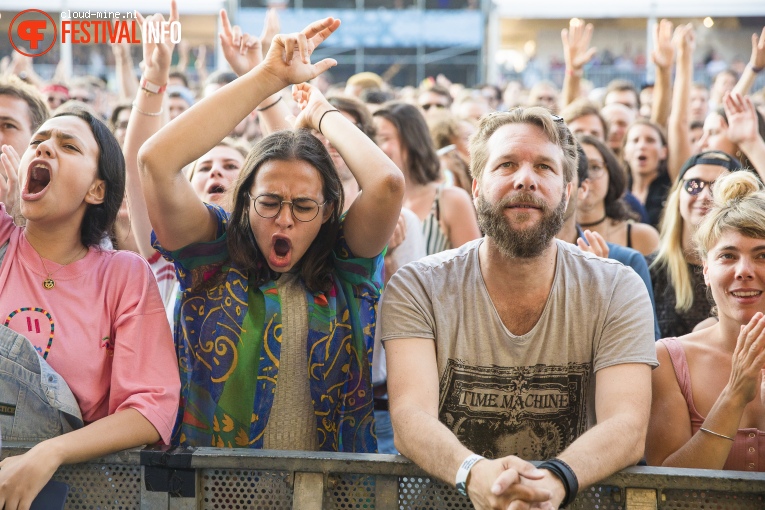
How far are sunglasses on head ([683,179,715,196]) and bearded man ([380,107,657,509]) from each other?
143 centimetres

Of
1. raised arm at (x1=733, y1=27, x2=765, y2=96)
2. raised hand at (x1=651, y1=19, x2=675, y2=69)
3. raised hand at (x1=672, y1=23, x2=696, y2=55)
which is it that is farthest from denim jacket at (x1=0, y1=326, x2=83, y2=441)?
raised hand at (x1=651, y1=19, x2=675, y2=69)

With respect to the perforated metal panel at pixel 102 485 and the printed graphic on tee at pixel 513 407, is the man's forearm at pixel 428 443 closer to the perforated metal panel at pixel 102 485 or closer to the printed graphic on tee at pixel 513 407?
the printed graphic on tee at pixel 513 407

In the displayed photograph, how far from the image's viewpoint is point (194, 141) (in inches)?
90.3

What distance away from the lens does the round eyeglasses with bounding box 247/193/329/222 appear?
2.45 meters

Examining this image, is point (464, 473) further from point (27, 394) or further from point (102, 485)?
point (27, 394)

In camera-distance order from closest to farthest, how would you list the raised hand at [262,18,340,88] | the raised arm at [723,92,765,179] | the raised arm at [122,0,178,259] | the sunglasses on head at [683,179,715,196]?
1. the raised hand at [262,18,340,88]
2. the raised arm at [122,0,178,259]
3. the sunglasses on head at [683,179,715,196]
4. the raised arm at [723,92,765,179]

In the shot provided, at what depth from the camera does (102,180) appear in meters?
2.53

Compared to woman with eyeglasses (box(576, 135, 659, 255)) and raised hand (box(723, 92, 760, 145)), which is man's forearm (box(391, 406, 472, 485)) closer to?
woman with eyeglasses (box(576, 135, 659, 255))

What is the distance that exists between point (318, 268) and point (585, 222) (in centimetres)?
202

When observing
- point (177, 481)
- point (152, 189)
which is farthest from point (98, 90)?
point (177, 481)

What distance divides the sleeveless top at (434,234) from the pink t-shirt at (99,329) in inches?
80.3

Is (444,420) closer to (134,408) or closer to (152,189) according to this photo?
(134,408)

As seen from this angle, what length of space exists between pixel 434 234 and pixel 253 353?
204cm

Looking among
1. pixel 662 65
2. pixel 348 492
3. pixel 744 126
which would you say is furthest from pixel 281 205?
pixel 662 65
